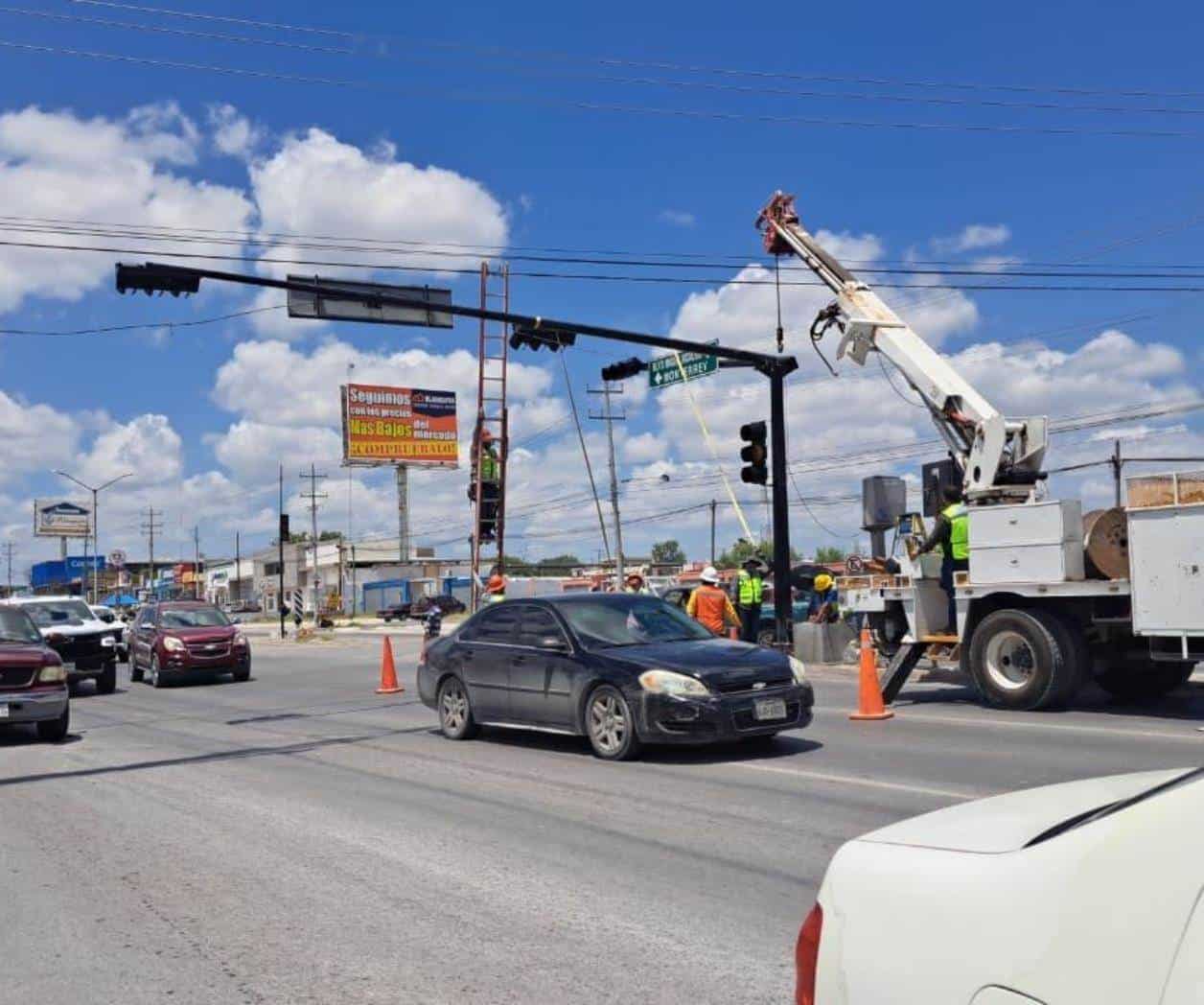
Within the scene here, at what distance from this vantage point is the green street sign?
78.6 feet

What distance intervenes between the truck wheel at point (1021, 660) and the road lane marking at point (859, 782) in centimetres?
440

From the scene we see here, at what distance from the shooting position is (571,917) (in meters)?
5.79

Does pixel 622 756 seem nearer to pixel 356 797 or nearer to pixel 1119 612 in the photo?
pixel 356 797

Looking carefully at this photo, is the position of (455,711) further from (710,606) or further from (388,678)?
(388,678)

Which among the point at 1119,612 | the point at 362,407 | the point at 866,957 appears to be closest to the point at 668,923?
the point at 866,957

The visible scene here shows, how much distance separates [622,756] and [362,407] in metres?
69.5

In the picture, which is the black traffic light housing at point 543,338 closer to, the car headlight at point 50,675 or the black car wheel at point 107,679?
the car headlight at point 50,675

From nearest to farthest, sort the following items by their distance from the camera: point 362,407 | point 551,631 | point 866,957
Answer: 1. point 866,957
2. point 551,631
3. point 362,407

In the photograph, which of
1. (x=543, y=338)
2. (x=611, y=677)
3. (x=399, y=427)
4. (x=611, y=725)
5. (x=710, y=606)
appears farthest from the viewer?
(x=399, y=427)

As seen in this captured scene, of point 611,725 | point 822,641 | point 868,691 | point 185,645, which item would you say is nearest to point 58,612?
point 185,645

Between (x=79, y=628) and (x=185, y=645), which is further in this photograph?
(x=185, y=645)

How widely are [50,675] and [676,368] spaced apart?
15307mm

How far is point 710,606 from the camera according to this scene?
16.4 m

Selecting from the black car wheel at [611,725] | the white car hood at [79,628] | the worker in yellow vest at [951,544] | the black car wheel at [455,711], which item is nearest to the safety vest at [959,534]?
the worker in yellow vest at [951,544]
